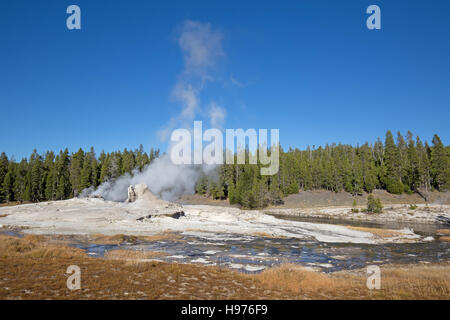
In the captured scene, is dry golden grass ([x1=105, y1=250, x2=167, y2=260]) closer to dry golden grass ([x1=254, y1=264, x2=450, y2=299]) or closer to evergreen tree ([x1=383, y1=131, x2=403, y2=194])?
dry golden grass ([x1=254, y1=264, x2=450, y2=299])

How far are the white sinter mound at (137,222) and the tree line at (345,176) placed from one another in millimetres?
52193

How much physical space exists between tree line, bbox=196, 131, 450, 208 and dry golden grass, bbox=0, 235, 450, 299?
8047 centimetres

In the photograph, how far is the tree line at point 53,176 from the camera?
95.1 m

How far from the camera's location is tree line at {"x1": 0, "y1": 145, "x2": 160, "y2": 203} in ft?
312

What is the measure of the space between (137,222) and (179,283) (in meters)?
28.6

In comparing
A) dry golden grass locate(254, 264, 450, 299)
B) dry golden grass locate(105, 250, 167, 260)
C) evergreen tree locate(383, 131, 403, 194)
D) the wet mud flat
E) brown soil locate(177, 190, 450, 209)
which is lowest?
brown soil locate(177, 190, 450, 209)

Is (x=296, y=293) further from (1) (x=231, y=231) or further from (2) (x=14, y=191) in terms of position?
(2) (x=14, y=191)

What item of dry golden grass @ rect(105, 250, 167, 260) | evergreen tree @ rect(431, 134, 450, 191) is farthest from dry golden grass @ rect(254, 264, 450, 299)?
evergreen tree @ rect(431, 134, 450, 191)

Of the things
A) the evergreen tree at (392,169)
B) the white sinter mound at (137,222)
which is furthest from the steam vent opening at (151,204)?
the evergreen tree at (392,169)

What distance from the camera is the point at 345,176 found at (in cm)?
10469

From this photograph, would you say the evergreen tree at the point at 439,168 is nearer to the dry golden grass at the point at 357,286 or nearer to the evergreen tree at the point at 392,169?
the evergreen tree at the point at 392,169

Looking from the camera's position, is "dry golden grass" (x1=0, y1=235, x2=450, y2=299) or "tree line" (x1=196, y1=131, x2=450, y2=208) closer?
"dry golden grass" (x1=0, y1=235, x2=450, y2=299)
